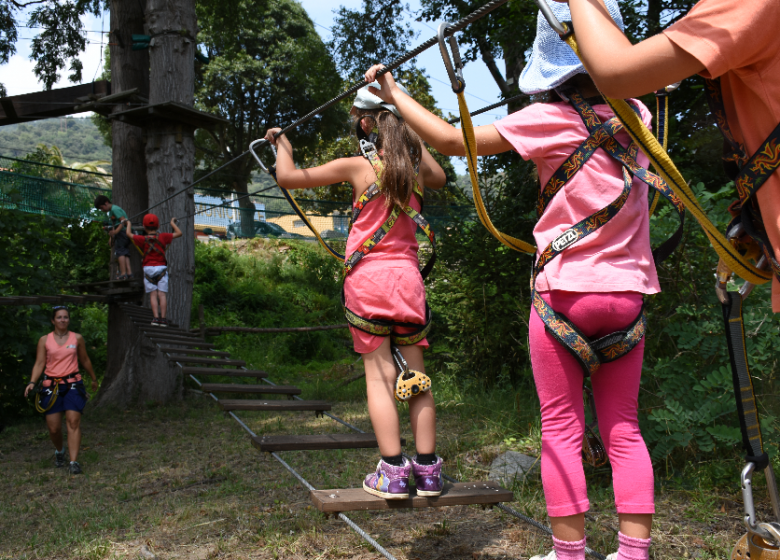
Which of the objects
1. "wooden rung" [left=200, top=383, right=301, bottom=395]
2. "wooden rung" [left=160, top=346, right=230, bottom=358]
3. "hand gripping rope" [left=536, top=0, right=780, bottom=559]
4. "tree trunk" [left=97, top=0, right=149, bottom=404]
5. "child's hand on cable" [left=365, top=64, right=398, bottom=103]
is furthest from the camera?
"tree trunk" [left=97, top=0, right=149, bottom=404]

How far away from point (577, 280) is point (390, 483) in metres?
1.12

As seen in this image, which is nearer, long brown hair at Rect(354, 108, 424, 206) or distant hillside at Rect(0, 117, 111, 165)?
long brown hair at Rect(354, 108, 424, 206)

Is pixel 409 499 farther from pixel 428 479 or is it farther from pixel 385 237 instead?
pixel 385 237

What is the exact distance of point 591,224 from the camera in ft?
5.19

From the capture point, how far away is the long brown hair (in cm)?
249

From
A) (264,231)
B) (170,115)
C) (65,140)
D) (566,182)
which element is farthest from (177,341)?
(65,140)

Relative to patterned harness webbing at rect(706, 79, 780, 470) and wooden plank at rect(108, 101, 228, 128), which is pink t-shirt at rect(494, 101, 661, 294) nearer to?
patterned harness webbing at rect(706, 79, 780, 470)

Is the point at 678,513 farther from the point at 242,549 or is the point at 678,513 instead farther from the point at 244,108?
the point at 244,108

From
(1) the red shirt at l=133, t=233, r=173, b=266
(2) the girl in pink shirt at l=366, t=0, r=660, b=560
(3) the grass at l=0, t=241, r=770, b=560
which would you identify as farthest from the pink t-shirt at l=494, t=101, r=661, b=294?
(1) the red shirt at l=133, t=233, r=173, b=266

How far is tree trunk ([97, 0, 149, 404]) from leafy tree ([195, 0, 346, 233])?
13.2m

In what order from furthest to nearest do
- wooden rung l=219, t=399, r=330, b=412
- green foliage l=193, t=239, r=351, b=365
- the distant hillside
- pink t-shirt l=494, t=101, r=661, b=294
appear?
the distant hillside
green foliage l=193, t=239, r=351, b=365
wooden rung l=219, t=399, r=330, b=412
pink t-shirt l=494, t=101, r=661, b=294

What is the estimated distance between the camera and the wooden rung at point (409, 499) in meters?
2.21

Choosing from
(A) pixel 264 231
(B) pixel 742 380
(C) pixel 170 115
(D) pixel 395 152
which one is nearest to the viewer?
(B) pixel 742 380

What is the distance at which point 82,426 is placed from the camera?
25.2ft
